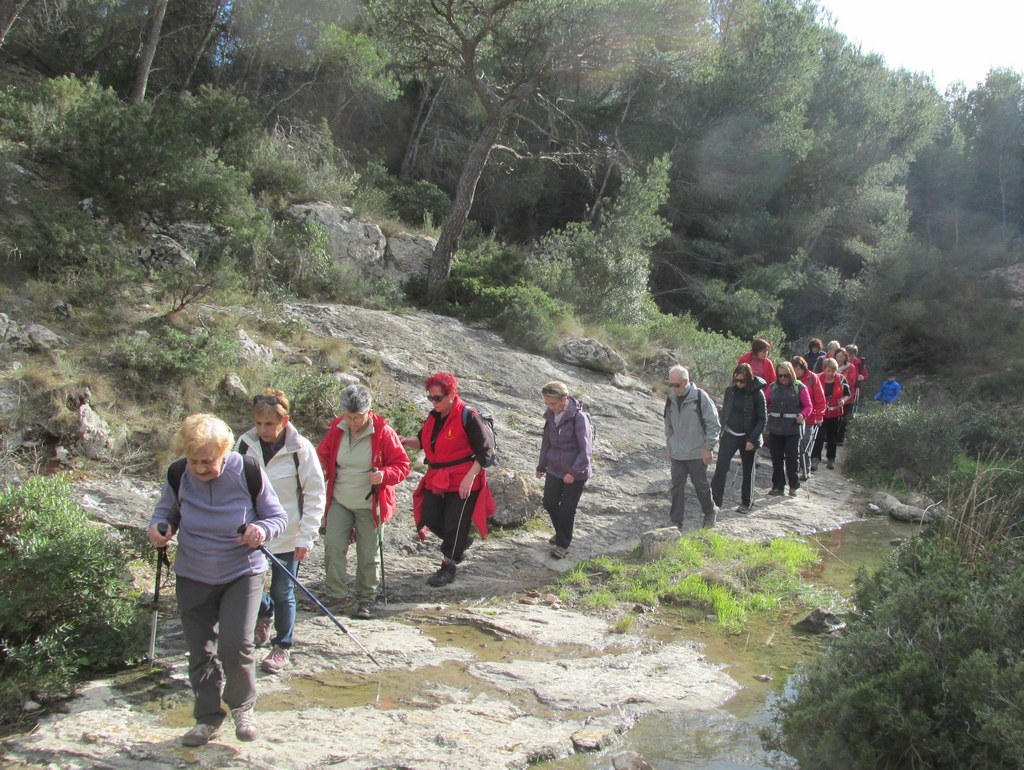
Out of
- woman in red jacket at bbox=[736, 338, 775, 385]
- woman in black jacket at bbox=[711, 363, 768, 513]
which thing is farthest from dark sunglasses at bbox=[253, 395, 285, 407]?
woman in red jacket at bbox=[736, 338, 775, 385]

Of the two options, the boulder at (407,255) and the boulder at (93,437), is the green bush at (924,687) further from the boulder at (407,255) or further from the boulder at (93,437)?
the boulder at (407,255)

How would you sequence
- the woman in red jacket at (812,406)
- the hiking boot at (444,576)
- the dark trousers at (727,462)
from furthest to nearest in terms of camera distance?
the woman in red jacket at (812,406)
the dark trousers at (727,462)
the hiking boot at (444,576)

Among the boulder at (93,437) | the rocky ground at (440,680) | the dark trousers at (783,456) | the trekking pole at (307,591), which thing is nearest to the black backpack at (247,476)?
the trekking pole at (307,591)

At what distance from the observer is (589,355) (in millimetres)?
13977

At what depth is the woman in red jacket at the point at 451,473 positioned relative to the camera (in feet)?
20.5

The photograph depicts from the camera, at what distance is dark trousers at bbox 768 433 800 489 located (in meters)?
10.1

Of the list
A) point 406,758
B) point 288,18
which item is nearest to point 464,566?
point 406,758

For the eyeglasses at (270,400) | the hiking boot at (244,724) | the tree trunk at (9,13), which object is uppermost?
the tree trunk at (9,13)

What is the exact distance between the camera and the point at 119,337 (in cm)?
916

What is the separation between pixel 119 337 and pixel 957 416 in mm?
13180

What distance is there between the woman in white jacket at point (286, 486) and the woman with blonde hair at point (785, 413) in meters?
6.50

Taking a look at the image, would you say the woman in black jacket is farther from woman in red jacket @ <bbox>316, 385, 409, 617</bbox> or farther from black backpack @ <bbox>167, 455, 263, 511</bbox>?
black backpack @ <bbox>167, 455, 263, 511</bbox>

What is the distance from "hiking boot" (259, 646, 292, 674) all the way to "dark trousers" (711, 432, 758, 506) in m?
5.67

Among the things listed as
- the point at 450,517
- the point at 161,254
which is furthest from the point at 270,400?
the point at 161,254
